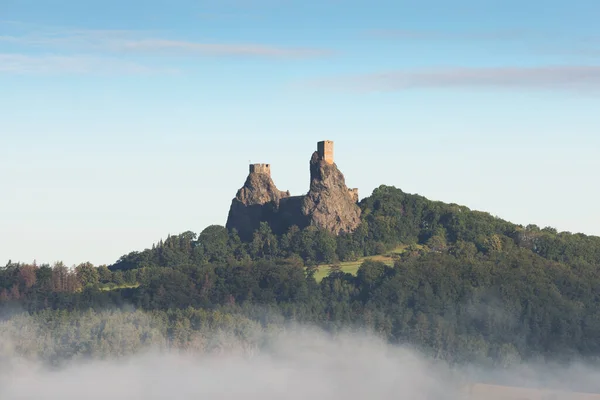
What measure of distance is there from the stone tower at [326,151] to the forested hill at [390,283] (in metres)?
8.72

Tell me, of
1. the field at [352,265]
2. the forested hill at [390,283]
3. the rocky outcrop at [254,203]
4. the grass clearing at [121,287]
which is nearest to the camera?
the forested hill at [390,283]

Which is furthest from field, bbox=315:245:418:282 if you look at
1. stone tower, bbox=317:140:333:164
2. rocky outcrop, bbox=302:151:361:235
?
stone tower, bbox=317:140:333:164

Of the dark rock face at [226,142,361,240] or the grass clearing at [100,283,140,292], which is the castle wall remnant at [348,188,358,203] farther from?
the grass clearing at [100,283,140,292]

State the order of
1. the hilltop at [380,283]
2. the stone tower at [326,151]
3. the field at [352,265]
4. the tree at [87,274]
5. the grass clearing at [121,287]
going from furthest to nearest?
the stone tower at [326,151]
the tree at [87,274]
the grass clearing at [121,287]
the field at [352,265]
the hilltop at [380,283]

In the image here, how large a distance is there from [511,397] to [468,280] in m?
26.9

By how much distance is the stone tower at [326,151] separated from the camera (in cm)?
16600

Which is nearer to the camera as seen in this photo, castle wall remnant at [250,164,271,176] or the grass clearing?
the grass clearing

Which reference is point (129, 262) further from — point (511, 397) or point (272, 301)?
point (511, 397)

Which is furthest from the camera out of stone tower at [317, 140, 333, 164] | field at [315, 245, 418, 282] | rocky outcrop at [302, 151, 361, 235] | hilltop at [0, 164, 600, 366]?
stone tower at [317, 140, 333, 164]

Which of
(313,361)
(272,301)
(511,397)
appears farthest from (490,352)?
(272,301)

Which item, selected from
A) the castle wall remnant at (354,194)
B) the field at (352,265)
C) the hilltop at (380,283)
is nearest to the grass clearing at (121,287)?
the hilltop at (380,283)

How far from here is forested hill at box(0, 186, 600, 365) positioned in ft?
467

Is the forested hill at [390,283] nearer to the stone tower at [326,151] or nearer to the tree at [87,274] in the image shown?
the tree at [87,274]

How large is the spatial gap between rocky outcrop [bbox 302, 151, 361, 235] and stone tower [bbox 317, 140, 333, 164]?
1.48 feet
